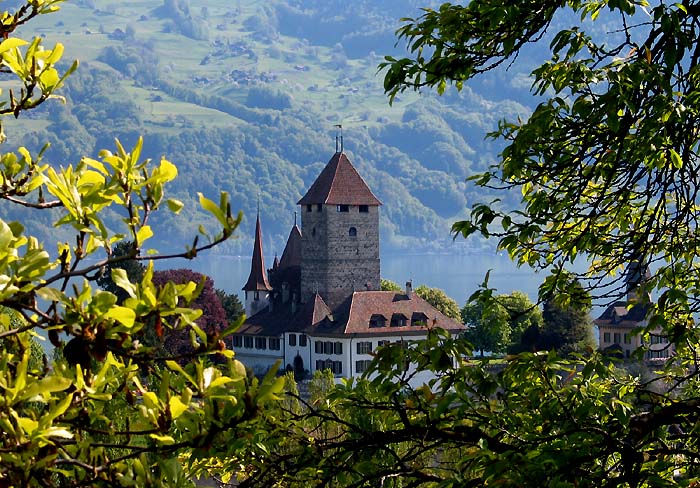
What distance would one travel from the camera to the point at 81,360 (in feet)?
11.8

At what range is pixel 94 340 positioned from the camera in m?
3.56

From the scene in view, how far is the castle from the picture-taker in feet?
259

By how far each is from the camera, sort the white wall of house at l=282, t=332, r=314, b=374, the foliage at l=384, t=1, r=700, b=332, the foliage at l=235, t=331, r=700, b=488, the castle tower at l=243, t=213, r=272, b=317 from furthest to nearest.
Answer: the castle tower at l=243, t=213, r=272, b=317 → the white wall of house at l=282, t=332, r=314, b=374 → the foliage at l=384, t=1, r=700, b=332 → the foliage at l=235, t=331, r=700, b=488

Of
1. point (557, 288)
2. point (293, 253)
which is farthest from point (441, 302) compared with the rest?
point (557, 288)

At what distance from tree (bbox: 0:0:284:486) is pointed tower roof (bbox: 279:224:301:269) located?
8596 centimetres

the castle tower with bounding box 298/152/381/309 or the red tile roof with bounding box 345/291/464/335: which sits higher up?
the castle tower with bounding box 298/152/381/309

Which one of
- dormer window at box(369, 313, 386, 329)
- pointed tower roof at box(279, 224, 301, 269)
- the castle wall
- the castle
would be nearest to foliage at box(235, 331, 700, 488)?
the castle

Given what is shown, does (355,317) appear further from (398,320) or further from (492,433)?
(492,433)

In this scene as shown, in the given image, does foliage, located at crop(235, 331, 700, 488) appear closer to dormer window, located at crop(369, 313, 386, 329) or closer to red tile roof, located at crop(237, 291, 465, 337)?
red tile roof, located at crop(237, 291, 465, 337)

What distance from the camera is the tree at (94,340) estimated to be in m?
3.39

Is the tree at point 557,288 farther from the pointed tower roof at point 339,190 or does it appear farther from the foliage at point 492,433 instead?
the pointed tower roof at point 339,190

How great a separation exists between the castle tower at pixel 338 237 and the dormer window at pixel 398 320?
6.23 m

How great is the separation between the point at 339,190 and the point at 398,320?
41.8 ft

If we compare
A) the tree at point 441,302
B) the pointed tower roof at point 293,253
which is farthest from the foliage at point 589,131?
the pointed tower roof at point 293,253
